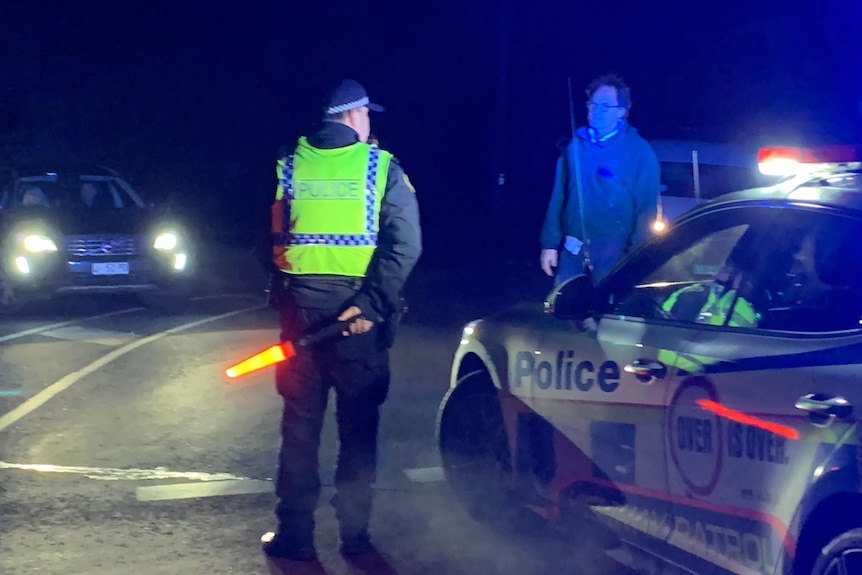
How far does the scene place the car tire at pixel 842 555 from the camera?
3.53 m

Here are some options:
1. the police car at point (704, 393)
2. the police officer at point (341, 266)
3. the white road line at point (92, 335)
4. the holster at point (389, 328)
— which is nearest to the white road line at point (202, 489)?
the police officer at point (341, 266)

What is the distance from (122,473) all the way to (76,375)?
2.99 m

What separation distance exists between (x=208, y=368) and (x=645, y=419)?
5.95 meters

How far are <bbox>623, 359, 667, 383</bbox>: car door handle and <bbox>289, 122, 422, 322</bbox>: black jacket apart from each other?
3.32ft

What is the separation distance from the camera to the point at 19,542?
18.0 feet

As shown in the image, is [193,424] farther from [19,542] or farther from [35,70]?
[35,70]

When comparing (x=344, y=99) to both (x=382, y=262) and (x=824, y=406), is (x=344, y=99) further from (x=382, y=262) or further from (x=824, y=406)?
(x=824, y=406)

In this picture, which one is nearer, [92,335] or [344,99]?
[344,99]

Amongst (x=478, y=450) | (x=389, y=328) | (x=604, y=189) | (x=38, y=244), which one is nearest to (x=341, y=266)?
(x=389, y=328)

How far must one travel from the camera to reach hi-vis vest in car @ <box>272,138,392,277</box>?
502 centimetres

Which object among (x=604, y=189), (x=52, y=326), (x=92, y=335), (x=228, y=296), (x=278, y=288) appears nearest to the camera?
(x=278, y=288)

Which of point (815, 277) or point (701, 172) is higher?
point (701, 172)

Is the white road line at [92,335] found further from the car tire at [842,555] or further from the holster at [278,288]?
the car tire at [842,555]

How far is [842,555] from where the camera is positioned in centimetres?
357
